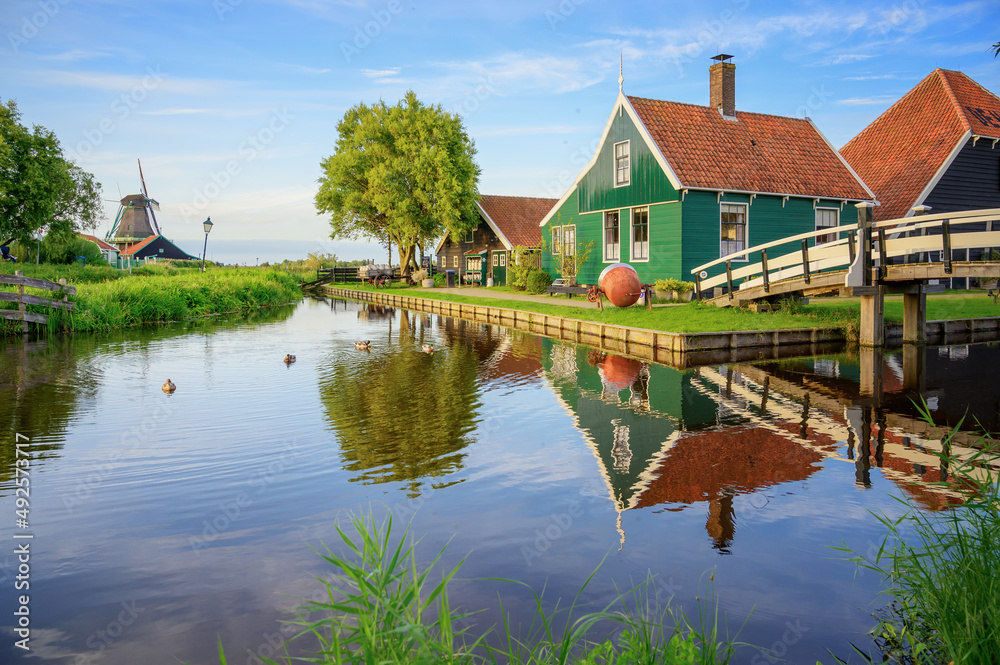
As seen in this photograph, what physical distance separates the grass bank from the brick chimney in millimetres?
21974

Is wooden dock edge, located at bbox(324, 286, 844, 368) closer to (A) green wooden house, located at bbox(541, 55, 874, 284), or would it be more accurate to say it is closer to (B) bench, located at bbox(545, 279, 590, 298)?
(A) green wooden house, located at bbox(541, 55, 874, 284)

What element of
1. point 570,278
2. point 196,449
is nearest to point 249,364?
point 196,449

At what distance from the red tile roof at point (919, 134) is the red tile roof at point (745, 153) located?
1.92m

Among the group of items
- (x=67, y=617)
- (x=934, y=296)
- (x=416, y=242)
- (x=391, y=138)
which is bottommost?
(x=67, y=617)

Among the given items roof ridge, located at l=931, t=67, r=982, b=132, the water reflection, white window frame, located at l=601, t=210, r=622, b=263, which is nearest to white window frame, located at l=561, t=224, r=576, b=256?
white window frame, located at l=601, t=210, r=622, b=263

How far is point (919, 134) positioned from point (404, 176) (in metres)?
30.8

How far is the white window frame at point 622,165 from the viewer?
25.8m

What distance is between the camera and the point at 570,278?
29.8m

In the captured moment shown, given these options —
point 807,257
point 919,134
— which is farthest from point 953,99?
point 807,257

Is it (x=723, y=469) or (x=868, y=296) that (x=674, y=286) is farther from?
(x=723, y=469)

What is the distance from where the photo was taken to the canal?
4.49 metres

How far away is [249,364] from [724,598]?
12.3 m

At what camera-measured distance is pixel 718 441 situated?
27.4ft

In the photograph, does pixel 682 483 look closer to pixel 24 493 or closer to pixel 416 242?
pixel 24 493
